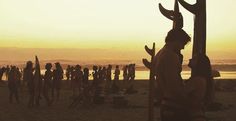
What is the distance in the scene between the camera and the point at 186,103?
5.62 m

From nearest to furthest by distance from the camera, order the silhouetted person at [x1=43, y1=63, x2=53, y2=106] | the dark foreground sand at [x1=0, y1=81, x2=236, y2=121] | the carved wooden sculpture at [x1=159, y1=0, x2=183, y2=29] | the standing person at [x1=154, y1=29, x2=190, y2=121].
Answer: the standing person at [x1=154, y1=29, x2=190, y2=121] < the carved wooden sculpture at [x1=159, y1=0, x2=183, y2=29] < the dark foreground sand at [x1=0, y1=81, x2=236, y2=121] < the silhouetted person at [x1=43, y1=63, x2=53, y2=106]

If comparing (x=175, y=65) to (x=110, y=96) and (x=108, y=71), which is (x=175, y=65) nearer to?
(x=110, y=96)

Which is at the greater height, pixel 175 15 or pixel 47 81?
pixel 175 15

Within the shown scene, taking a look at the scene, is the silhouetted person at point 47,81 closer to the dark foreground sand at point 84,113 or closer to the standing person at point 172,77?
the dark foreground sand at point 84,113

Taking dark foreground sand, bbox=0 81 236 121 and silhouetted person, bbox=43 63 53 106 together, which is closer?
dark foreground sand, bbox=0 81 236 121

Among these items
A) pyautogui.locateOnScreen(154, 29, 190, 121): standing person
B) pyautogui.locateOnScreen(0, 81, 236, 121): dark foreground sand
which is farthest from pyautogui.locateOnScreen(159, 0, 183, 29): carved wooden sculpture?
pyautogui.locateOnScreen(0, 81, 236, 121): dark foreground sand

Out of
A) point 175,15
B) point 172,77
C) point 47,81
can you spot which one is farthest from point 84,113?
point 172,77

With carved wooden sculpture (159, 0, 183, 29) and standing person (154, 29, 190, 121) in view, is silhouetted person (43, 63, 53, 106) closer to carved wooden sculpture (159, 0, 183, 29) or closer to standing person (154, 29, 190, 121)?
carved wooden sculpture (159, 0, 183, 29)

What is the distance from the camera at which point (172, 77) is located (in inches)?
224

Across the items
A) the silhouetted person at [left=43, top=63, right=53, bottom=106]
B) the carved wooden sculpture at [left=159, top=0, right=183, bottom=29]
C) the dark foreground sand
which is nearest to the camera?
the carved wooden sculpture at [left=159, top=0, right=183, bottom=29]

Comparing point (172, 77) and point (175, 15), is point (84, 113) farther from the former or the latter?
point (172, 77)

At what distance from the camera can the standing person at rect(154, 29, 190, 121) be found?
5.65 meters

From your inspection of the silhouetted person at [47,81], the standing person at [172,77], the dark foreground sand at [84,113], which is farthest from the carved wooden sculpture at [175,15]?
the silhouetted person at [47,81]

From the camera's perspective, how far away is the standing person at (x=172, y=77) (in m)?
5.65
